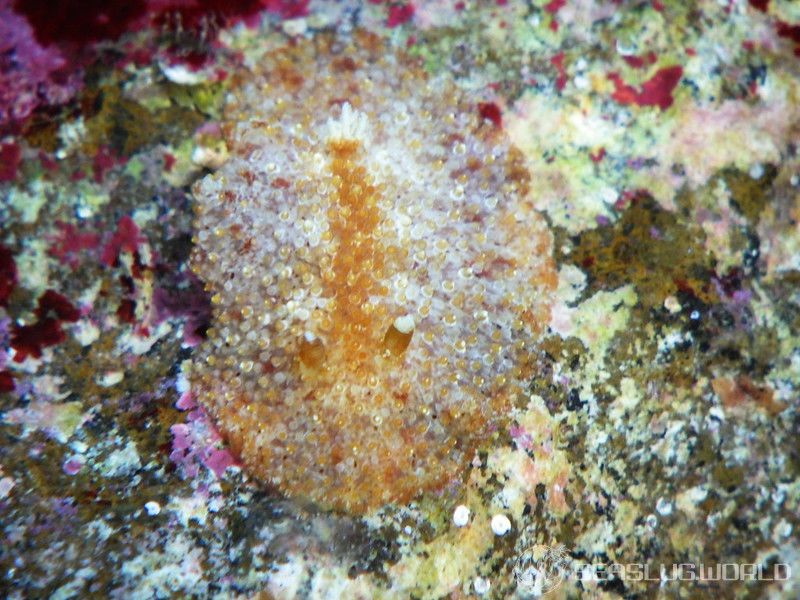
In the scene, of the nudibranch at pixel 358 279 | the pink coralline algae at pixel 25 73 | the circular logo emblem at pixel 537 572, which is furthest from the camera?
the circular logo emblem at pixel 537 572

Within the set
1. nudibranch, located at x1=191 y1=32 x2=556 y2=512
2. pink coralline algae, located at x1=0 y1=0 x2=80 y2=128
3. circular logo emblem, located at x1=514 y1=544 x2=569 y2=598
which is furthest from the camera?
circular logo emblem, located at x1=514 y1=544 x2=569 y2=598

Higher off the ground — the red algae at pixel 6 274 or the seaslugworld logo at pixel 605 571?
the red algae at pixel 6 274

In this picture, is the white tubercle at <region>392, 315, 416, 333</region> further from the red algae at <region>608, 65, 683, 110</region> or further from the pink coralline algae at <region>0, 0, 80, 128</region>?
the pink coralline algae at <region>0, 0, 80, 128</region>

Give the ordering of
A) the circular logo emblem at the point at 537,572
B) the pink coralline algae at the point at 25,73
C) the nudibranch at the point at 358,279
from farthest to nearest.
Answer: the circular logo emblem at the point at 537,572 < the nudibranch at the point at 358,279 < the pink coralline algae at the point at 25,73

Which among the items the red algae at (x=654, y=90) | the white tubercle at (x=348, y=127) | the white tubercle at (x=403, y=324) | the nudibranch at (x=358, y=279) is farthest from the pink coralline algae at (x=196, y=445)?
the red algae at (x=654, y=90)

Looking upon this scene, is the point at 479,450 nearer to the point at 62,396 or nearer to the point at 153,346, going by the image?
the point at 153,346

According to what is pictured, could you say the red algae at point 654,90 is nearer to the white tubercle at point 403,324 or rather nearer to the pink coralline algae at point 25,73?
the white tubercle at point 403,324

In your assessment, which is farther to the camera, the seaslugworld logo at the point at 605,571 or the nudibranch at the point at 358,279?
the seaslugworld logo at the point at 605,571

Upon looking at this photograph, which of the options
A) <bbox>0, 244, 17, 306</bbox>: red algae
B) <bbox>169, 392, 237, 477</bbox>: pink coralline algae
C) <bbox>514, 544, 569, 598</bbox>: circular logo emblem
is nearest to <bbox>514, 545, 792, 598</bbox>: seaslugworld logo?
<bbox>514, 544, 569, 598</bbox>: circular logo emblem
